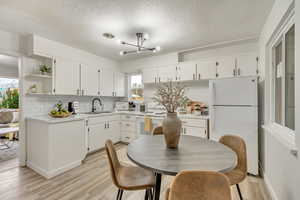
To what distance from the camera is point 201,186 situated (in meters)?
0.76

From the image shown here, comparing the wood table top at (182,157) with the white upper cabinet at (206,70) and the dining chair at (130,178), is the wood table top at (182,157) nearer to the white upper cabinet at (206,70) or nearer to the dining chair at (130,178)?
the dining chair at (130,178)

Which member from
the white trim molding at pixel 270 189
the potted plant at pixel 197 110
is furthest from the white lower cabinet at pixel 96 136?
the white trim molding at pixel 270 189

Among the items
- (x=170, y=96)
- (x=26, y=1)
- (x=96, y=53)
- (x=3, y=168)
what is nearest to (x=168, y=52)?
(x=96, y=53)

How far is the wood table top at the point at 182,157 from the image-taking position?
98cm

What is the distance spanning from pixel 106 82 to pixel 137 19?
7.36ft

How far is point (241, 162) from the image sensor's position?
5.07ft

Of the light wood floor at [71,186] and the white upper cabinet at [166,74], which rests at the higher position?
the white upper cabinet at [166,74]

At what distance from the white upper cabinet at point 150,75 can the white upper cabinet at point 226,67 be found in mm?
1502

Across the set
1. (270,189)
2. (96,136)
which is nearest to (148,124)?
(96,136)

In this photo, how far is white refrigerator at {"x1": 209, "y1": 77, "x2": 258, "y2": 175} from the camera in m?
2.31

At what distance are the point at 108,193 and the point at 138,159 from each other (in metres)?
1.20

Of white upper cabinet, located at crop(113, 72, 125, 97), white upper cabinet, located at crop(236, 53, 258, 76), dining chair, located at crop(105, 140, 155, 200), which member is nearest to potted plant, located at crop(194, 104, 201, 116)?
white upper cabinet, located at crop(236, 53, 258, 76)

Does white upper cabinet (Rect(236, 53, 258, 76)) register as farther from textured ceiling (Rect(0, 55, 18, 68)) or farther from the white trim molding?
textured ceiling (Rect(0, 55, 18, 68))

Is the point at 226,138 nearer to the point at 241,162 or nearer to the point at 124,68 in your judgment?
the point at 241,162
